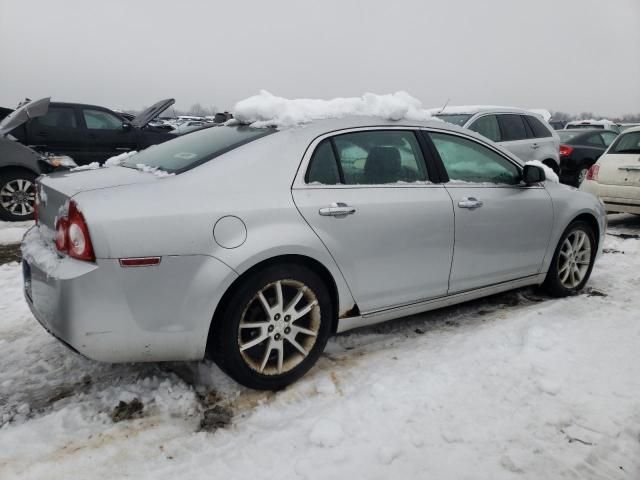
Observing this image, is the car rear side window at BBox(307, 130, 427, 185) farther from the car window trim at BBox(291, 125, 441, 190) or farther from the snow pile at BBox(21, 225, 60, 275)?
the snow pile at BBox(21, 225, 60, 275)

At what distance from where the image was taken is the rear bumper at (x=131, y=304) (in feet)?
7.42

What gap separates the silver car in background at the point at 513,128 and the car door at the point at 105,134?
584cm

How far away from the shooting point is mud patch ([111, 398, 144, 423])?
2.52 meters

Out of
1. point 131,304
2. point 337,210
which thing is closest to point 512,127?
point 337,210

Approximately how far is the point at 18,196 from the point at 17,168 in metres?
0.40

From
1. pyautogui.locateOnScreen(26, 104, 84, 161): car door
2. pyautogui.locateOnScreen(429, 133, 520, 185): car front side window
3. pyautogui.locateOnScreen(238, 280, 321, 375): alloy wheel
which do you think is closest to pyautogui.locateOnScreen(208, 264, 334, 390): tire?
pyautogui.locateOnScreen(238, 280, 321, 375): alloy wheel

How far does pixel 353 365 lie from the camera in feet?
10.2

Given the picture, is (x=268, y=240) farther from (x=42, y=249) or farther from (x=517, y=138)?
(x=517, y=138)

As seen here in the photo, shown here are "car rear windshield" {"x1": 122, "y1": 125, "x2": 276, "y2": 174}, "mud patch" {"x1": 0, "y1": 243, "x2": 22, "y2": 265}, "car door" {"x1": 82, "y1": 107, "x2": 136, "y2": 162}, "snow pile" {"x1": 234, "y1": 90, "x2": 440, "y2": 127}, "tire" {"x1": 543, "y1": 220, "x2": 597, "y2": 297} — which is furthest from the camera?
"car door" {"x1": 82, "y1": 107, "x2": 136, "y2": 162}

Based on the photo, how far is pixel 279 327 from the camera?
271cm

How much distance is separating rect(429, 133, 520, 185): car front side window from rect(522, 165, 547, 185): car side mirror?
70mm

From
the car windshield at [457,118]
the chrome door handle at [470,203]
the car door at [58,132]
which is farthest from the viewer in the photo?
the car door at [58,132]

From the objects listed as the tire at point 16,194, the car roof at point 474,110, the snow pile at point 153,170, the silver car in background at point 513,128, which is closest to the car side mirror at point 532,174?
the snow pile at point 153,170

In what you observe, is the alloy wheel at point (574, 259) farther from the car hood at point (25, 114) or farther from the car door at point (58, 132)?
the car door at point (58, 132)
